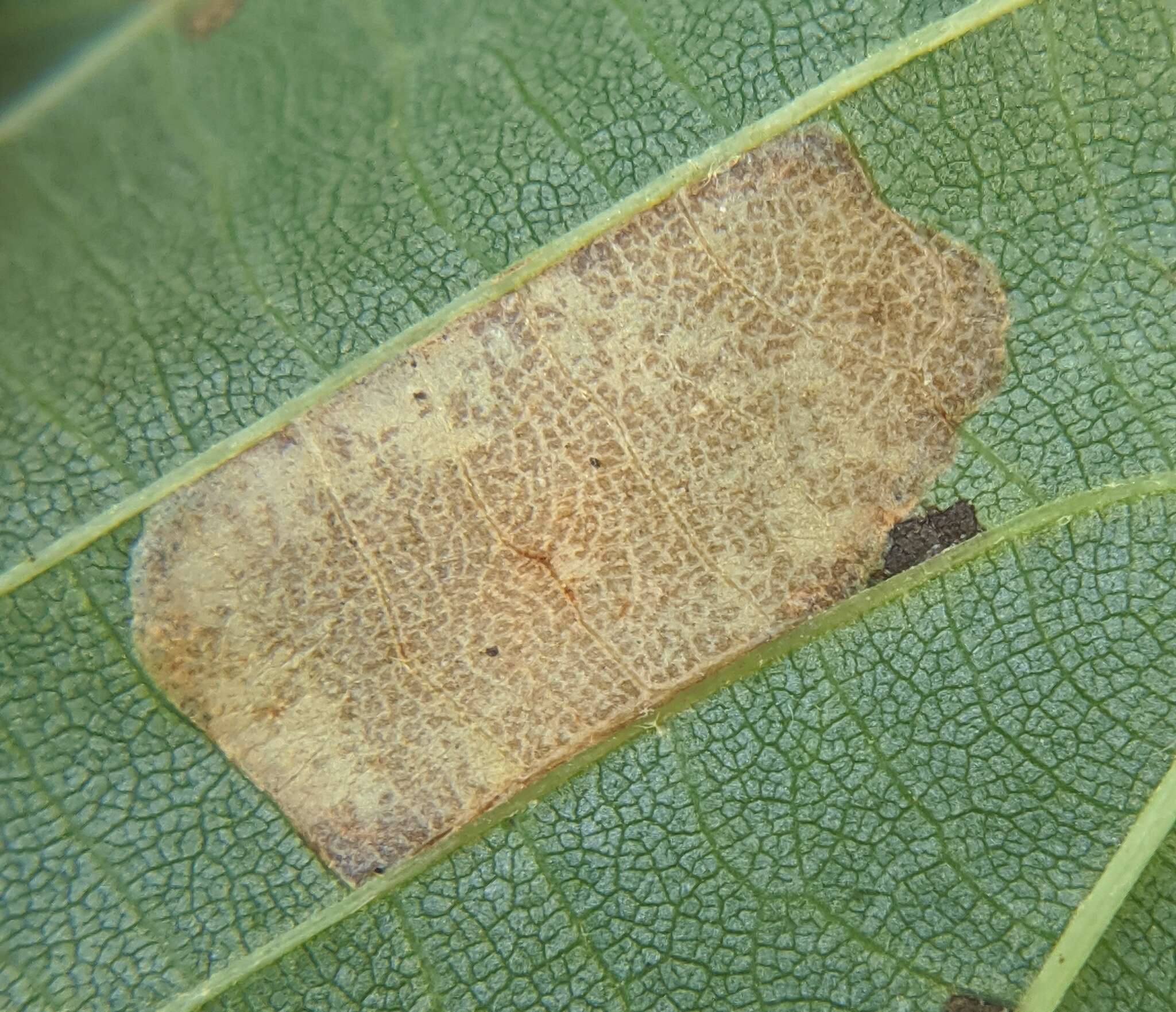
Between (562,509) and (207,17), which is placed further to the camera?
(207,17)

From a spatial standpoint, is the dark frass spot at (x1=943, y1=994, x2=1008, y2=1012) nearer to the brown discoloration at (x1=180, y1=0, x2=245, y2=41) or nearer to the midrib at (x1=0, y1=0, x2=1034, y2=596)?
the midrib at (x1=0, y1=0, x2=1034, y2=596)

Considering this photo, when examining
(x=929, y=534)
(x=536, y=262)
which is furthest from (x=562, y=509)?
(x=929, y=534)

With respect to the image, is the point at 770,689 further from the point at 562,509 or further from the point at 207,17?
the point at 207,17

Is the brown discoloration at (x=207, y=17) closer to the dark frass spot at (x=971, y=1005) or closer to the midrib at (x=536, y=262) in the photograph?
the midrib at (x=536, y=262)

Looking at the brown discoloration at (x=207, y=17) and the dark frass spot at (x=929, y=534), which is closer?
the dark frass spot at (x=929, y=534)

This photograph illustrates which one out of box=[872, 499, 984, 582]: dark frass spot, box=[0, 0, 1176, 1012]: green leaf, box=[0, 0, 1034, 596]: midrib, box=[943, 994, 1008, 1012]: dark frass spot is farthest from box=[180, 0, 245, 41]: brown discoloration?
box=[943, 994, 1008, 1012]: dark frass spot

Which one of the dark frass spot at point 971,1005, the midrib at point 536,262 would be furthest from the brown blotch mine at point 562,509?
the dark frass spot at point 971,1005

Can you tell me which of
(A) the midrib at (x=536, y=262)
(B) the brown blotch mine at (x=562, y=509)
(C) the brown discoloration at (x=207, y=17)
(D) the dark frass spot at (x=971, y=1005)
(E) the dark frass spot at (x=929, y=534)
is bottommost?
(D) the dark frass spot at (x=971, y=1005)

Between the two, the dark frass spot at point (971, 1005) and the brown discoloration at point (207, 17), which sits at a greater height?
the brown discoloration at point (207, 17)
